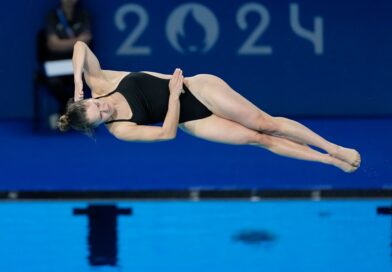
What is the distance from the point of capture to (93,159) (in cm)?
993

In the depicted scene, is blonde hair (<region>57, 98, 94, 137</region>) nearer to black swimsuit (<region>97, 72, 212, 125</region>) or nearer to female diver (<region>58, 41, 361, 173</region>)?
female diver (<region>58, 41, 361, 173</region>)

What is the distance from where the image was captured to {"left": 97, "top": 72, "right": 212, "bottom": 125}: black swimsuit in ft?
24.2

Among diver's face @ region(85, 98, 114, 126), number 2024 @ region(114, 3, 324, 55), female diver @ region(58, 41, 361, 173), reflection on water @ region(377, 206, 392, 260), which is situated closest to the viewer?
diver's face @ region(85, 98, 114, 126)

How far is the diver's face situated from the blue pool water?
1566mm

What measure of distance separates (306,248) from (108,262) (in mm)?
1649

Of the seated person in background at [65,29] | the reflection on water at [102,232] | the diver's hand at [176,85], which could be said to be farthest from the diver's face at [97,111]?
the seated person in background at [65,29]

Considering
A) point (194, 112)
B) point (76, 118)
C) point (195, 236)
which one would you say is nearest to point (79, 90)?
point (76, 118)

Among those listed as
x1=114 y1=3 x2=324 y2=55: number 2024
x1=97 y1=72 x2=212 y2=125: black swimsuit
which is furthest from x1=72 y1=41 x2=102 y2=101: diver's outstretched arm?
x1=114 y1=3 x2=324 y2=55: number 2024

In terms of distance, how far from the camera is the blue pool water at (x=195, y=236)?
8.48 m

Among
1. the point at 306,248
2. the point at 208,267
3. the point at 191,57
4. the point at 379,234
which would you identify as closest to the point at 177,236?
the point at 208,267

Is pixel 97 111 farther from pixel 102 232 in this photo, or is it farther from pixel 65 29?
pixel 65 29

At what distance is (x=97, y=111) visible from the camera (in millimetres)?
7125

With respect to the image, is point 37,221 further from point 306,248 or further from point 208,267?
point 306,248

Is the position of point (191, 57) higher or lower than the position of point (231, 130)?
higher
